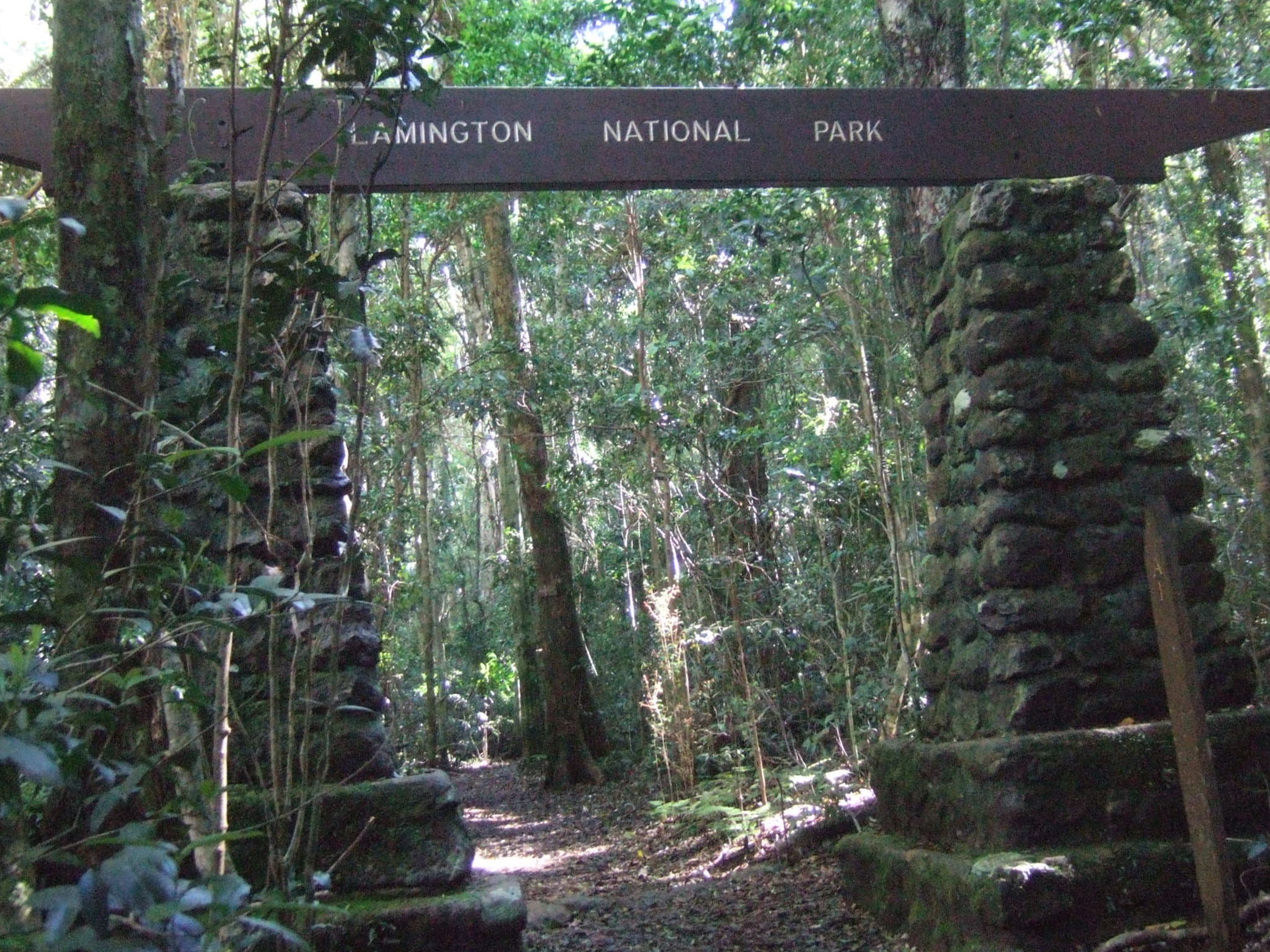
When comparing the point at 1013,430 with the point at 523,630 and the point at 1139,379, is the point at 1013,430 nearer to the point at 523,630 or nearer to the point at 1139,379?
the point at 1139,379

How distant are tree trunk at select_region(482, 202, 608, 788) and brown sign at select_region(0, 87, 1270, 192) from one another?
310 inches

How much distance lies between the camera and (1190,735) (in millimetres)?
4000

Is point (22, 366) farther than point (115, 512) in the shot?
No

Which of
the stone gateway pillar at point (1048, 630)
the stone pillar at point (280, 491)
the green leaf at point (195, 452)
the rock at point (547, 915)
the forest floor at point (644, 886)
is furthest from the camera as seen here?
the rock at point (547, 915)

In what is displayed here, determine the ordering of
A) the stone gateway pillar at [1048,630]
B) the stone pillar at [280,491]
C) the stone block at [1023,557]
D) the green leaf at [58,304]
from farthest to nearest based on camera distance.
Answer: the stone block at [1023,557] < the stone gateway pillar at [1048,630] < the stone pillar at [280,491] < the green leaf at [58,304]

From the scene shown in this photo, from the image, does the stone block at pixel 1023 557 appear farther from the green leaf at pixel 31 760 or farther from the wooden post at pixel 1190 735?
the green leaf at pixel 31 760

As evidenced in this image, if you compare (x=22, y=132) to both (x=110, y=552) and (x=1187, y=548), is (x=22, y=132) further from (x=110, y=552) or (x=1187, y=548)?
(x=1187, y=548)

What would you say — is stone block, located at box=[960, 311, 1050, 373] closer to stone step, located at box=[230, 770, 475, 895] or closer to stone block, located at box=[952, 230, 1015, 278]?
stone block, located at box=[952, 230, 1015, 278]

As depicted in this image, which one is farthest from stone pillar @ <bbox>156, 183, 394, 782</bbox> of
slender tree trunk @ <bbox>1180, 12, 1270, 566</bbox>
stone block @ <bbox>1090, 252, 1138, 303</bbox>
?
slender tree trunk @ <bbox>1180, 12, 1270, 566</bbox>

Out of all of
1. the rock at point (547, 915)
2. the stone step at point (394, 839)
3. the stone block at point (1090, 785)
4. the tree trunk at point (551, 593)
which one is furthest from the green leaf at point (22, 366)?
the tree trunk at point (551, 593)

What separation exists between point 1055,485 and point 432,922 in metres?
3.05

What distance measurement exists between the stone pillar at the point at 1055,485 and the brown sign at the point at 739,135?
48cm

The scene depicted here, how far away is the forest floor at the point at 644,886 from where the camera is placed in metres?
5.70

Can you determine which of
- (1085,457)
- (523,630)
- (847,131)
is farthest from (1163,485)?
(523,630)
